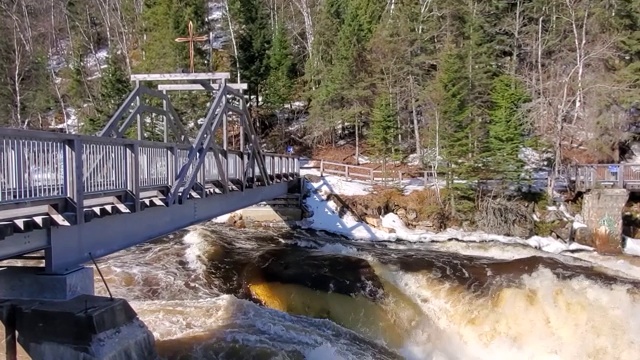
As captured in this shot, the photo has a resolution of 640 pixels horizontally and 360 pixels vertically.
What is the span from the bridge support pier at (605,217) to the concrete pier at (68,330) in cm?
1889

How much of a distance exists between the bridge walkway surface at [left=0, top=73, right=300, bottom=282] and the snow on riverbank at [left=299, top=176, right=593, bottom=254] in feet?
30.4

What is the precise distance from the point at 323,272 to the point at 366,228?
24.2ft

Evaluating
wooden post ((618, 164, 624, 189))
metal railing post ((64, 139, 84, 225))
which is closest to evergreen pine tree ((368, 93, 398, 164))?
wooden post ((618, 164, 624, 189))

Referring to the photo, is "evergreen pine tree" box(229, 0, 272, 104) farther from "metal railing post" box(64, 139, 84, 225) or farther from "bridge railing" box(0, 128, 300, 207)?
"metal railing post" box(64, 139, 84, 225)

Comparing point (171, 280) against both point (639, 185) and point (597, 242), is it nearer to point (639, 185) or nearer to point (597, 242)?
point (597, 242)

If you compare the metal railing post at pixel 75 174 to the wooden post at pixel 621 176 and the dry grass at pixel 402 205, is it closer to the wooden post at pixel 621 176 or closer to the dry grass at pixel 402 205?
the dry grass at pixel 402 205

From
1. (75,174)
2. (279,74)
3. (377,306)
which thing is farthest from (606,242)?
(279,74)

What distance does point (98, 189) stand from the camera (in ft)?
25.5

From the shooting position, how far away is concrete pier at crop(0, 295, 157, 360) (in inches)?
244

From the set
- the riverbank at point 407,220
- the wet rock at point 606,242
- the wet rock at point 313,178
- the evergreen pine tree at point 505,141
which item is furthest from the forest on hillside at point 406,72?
the wet rock at point 313,178

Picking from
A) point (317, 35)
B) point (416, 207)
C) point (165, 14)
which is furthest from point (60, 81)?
point (416, 207)

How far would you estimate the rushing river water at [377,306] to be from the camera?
10078mm

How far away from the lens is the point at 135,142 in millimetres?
8438

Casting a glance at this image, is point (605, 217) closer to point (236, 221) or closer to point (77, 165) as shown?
point (236, 221)
